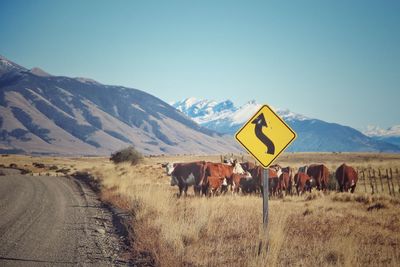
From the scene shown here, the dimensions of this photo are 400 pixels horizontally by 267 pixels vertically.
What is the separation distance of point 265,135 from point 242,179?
1527cm

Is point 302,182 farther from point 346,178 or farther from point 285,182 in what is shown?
point 346,178

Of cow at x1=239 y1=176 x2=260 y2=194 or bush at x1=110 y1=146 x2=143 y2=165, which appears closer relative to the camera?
cow at x1=239 y1=176 x2=260 y2=194

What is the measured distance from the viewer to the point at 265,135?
7.94m

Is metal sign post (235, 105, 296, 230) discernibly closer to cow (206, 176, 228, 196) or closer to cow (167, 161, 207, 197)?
cow (206, 176, 228, 196)

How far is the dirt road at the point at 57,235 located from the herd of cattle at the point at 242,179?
5.41m

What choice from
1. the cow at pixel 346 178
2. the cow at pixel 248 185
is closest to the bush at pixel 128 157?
the cow at pixel 248 185

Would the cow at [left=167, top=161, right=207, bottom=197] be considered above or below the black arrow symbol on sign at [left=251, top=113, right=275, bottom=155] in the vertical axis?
below

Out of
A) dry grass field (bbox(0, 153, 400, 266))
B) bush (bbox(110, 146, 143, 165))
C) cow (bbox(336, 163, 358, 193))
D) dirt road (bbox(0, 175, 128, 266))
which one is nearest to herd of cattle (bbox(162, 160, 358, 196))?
cow (bbox(336, 163, 358, 193))

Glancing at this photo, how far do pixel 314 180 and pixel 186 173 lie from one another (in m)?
9.80

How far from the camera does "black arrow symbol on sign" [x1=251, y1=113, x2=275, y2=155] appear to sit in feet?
26.0

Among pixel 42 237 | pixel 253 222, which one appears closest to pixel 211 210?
pixel 253 222

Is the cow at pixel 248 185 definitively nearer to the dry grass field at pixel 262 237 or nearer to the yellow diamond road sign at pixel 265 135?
the dry grass field at pixel 262 237

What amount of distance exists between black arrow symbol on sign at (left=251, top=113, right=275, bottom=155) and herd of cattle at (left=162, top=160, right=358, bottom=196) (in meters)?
11.4

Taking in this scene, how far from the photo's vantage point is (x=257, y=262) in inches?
271
